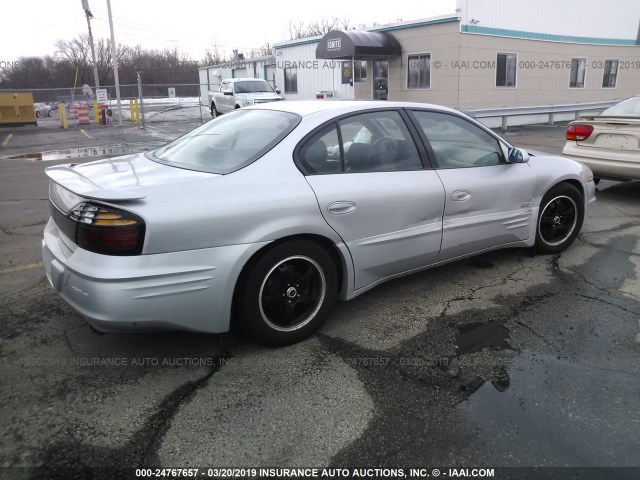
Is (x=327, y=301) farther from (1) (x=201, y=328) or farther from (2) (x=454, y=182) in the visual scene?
(2) (x=454, y=182)

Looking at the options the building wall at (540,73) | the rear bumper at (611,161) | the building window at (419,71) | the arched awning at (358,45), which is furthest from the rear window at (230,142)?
the building window at (419,71)

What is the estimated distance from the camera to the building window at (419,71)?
60.5 ft

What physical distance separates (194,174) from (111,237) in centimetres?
68

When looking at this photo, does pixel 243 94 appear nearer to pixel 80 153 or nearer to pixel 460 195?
pixel 80 153

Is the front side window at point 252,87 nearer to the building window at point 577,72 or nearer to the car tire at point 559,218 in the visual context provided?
the building window at point 577,72

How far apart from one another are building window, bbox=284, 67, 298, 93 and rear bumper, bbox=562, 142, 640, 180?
62.7ft

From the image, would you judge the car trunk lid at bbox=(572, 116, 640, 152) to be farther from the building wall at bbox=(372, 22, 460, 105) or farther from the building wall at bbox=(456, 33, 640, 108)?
the building wall at bbox=(456, 33, 640, 108)

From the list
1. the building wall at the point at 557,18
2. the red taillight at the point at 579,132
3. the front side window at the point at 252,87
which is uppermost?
the building wall at the point at 557,18

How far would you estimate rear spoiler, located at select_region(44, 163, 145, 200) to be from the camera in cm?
265

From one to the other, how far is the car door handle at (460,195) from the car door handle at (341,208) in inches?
38.3

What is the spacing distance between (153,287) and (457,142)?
269cm

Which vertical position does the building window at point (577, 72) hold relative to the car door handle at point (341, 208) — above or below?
above

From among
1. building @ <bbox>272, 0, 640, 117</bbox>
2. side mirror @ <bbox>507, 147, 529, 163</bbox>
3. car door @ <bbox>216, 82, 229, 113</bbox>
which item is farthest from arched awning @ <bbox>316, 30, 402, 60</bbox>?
side mirror @ <bbox>507, 147, 529, 163</bbox>

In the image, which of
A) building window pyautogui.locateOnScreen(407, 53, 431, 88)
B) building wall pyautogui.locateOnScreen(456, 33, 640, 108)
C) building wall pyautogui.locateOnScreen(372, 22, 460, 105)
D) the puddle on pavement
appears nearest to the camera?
the puddle on pavement
